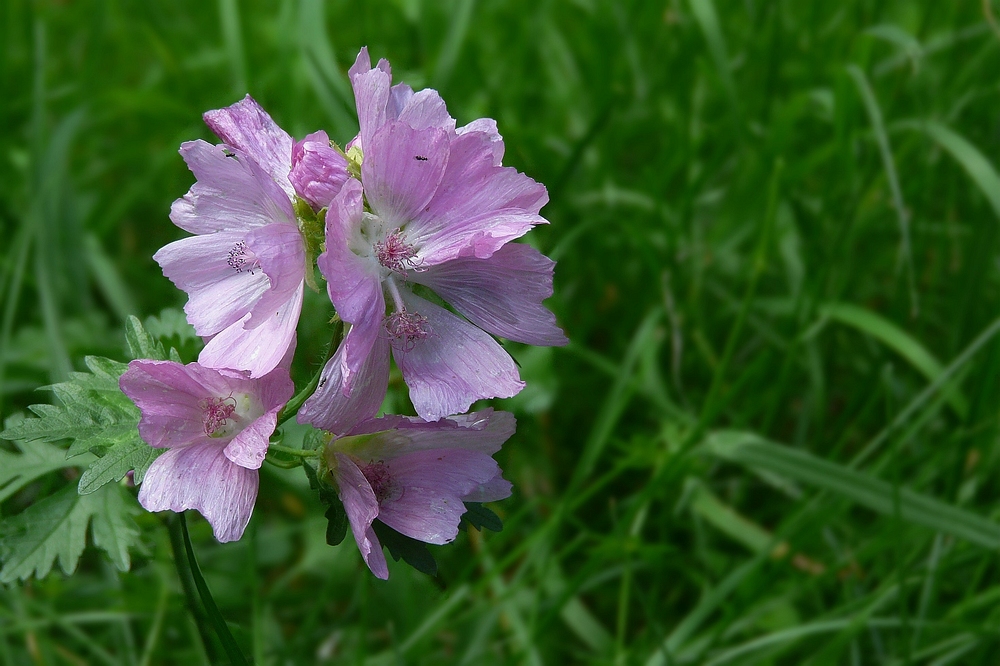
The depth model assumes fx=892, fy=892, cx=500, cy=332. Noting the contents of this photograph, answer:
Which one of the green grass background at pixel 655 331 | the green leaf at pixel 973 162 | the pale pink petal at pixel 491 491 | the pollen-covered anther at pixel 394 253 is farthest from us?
the green leaf at pixel 973 162

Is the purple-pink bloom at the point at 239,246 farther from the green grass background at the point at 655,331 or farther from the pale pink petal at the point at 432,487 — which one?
the green grass background at the point at 655,331

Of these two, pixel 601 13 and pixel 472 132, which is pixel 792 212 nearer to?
pixel 601 13

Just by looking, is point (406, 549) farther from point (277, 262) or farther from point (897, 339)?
point (897, 339)

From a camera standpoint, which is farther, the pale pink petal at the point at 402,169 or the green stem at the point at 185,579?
the green stem at the point at 185,579

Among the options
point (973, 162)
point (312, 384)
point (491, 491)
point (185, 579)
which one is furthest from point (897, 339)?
point (185, 579)

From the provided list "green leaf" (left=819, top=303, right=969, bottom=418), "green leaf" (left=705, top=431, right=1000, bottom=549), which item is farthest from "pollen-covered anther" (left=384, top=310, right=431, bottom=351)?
"green leaf" (left=819, top=303, right=969, bottom=418)

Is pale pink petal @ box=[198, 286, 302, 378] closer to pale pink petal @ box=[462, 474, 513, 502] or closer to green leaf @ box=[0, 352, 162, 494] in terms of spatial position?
green leaf @ box=[0, 352, 162, 494]

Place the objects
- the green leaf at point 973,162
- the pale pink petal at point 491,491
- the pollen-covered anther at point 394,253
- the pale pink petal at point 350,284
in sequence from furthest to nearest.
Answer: the green leaf at point 973,162, the pale pink petal at point 491,491, the pollen-covered anther at point 394,253, the pale pink petal at point 350,284

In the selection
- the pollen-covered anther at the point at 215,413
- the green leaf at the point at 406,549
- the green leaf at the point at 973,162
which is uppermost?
the green leaf at the point at 973,162

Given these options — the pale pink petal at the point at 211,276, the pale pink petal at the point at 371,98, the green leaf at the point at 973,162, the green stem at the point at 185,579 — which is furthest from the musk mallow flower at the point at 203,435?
the green leaf at the point at 973,162

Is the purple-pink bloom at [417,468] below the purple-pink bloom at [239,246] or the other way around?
below
